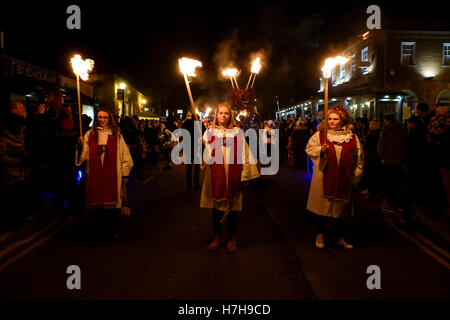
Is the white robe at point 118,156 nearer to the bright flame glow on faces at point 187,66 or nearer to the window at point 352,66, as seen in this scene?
the bright flame glow on faces at point 187,66

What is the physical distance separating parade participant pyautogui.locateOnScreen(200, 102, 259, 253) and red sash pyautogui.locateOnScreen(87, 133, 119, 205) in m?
1.35

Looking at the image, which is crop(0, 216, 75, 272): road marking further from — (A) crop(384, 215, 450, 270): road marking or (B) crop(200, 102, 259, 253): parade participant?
(A) crop(384, 215, 450, 270): road marking

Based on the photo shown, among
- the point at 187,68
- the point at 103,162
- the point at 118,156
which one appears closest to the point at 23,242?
the point at 103,162

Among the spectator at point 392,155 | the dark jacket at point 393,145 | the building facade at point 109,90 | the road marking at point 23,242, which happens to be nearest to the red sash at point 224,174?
the road marking at point 23,242

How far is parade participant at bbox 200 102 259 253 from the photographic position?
5.01 m

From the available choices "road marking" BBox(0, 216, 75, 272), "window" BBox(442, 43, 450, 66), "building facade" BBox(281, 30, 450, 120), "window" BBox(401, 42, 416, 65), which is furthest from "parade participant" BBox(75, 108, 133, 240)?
"window" BBox(442, 43, 450, 66)

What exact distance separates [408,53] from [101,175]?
27.6 meters

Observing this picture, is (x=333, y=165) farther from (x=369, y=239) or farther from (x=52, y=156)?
(x=52, y=156)

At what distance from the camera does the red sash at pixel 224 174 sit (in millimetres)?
4992

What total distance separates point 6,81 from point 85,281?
818cm

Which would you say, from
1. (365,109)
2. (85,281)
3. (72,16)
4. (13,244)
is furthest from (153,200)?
(365,109)

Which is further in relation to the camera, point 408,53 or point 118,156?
point 408,53

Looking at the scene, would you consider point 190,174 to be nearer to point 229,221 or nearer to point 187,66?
point 229,221

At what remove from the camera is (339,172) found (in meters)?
5.00
